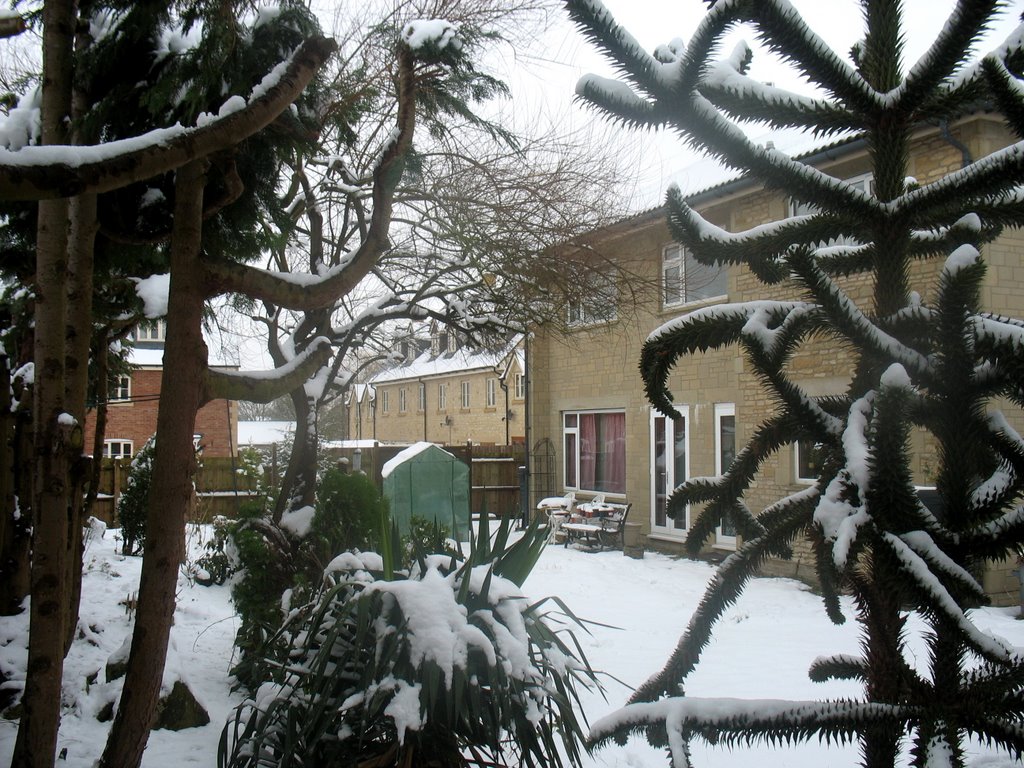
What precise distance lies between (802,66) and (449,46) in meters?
2.68

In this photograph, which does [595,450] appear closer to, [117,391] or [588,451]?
[588,451]

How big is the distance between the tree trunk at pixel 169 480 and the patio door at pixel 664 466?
11.9 m

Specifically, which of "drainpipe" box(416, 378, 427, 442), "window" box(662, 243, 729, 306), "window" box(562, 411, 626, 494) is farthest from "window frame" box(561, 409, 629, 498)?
"drainpipe" box(416, 378, 427, 442)

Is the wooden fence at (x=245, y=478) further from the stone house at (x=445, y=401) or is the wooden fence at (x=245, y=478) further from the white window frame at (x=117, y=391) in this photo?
the stone house at (x=445, y=401)

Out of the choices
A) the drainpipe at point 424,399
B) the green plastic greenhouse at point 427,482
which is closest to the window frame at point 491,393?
the drainpipe at point 424,399

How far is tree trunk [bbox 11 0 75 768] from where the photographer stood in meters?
2.86

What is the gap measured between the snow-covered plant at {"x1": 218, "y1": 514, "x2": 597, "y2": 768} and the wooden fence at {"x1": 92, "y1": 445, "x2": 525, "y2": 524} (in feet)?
36.3

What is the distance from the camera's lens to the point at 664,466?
14.7m

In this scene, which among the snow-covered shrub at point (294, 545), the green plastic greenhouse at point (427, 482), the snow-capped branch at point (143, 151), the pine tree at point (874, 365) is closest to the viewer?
the pine tree at point (874, 365)

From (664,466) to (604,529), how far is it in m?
1.72

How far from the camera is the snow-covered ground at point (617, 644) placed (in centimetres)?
424

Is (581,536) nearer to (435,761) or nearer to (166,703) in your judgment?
(166,703)

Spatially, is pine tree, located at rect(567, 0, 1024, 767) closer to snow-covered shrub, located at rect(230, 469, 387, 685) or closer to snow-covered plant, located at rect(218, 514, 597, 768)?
snow-covered plant, located at rect(218, 514, 597, 768)

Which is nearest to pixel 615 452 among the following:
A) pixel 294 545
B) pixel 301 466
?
pixel 301 466
